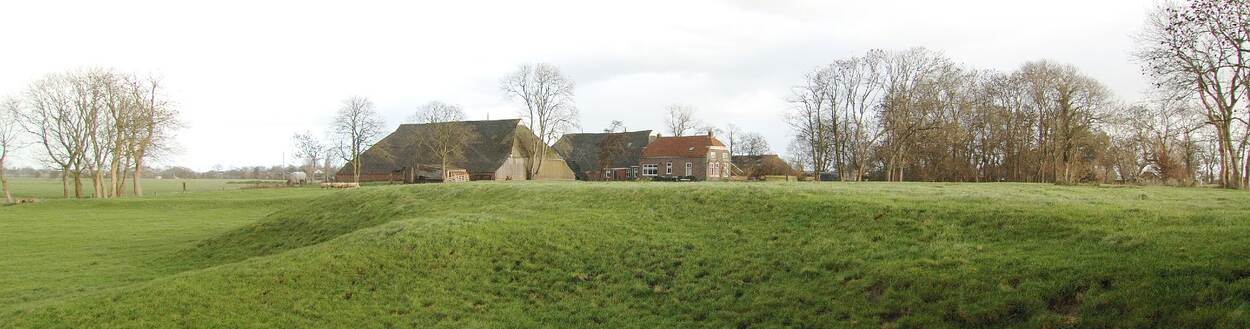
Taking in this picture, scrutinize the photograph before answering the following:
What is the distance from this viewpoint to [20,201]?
155 feet

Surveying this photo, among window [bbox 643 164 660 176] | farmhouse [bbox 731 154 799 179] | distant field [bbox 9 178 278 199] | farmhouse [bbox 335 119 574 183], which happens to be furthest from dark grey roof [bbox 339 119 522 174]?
farmhouse [bbox 731 154 799 179]

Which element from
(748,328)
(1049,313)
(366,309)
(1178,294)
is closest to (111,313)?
(366,309)

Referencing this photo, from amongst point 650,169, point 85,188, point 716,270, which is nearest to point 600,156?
point 650,169

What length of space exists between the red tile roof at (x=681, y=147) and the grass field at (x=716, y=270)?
53.0m

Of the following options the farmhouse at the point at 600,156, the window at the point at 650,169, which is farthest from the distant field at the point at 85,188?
the window at the point at 650,169

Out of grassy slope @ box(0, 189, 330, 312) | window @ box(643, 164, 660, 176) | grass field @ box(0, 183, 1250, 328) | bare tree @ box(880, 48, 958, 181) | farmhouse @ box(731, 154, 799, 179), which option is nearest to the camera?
grass field @ box(0, 183, 1250, 328)

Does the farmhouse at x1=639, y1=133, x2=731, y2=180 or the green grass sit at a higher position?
the farmhouse at x1=639, y1=133, x2=731, y2=180

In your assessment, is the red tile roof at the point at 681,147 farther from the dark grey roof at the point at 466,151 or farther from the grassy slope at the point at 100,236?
the grassy slope at the point at 100,236

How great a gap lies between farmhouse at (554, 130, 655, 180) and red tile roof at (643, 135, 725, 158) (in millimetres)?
4425

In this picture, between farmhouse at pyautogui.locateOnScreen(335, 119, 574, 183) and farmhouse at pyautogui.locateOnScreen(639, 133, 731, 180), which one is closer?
farmhouse at pyautogui.locateOnScreen(335, 119, 574, 183)

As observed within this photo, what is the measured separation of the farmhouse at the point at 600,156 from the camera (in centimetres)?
8044

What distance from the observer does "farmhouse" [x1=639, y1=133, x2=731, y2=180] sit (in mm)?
73500

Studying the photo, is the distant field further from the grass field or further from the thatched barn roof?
the grass field

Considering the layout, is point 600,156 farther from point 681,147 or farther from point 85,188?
point 85,188
